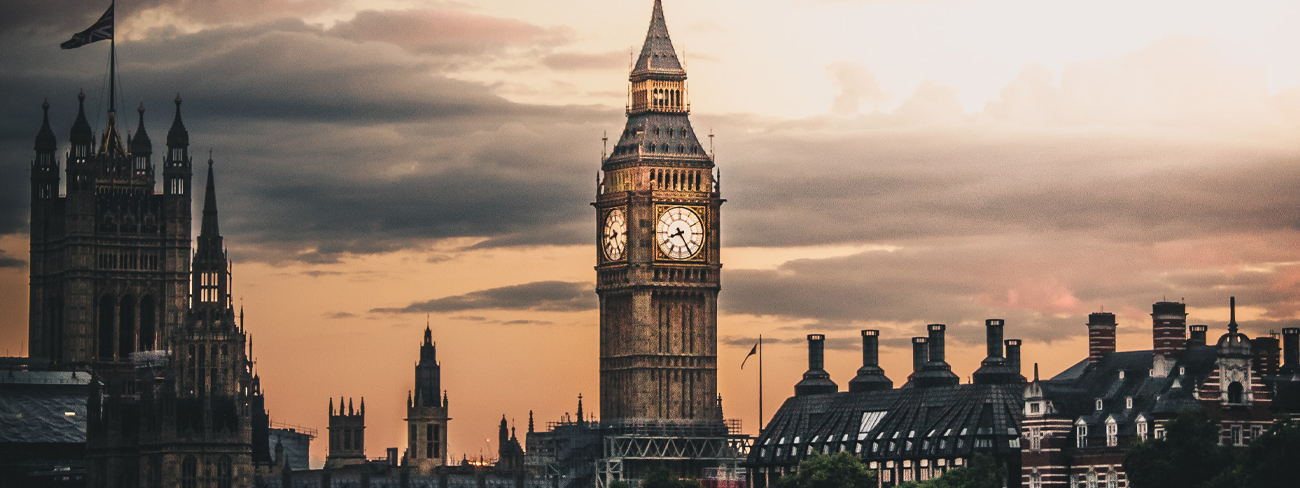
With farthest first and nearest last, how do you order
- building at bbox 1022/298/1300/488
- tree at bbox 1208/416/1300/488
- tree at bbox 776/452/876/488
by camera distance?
1. tree at bbox 776/452/876/488
2. building at bbox 1022/298/1300/488
3. tree at bbox 1208/416/1300/488

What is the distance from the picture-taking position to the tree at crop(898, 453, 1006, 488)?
587ft

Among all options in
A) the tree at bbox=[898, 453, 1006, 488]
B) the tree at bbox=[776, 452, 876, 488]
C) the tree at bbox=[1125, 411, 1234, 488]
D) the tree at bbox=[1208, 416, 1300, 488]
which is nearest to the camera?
the tree at bbox=[1208, 416, 1300, 488]

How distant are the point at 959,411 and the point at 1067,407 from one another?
12.9m

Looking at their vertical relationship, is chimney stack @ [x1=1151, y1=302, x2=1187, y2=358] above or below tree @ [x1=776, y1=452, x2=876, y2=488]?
above

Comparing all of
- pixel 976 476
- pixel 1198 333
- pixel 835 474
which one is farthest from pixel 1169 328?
pixel 835 474

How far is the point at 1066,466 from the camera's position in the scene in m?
177

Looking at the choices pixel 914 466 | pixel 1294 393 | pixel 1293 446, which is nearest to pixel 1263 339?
pixel 1294 393

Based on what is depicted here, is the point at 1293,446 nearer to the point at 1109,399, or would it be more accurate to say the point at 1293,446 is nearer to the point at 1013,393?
the point at 1109,399

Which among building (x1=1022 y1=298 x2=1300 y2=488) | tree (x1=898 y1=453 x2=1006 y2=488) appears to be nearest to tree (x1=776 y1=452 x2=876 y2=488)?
tree (x1=898 y1=453 x2=1006 y2=488)

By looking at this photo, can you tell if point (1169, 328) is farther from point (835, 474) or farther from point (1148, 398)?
point (835, 474)

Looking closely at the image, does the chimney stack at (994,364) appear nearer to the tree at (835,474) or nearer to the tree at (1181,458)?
the tree at (835,474)

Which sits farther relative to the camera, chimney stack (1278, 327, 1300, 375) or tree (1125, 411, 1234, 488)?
chimney stack (1278, 327, 1300, 375)

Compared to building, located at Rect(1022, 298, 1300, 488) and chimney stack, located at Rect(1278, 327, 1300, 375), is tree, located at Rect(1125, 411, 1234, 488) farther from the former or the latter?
chimney stack, located at Rect(1278, 327, 1300, 375)

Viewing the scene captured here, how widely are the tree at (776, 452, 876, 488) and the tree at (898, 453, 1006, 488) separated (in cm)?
922
